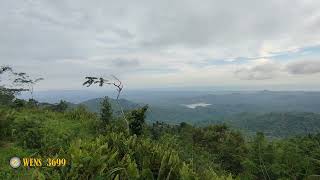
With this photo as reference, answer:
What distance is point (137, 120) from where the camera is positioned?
19734 millimetres

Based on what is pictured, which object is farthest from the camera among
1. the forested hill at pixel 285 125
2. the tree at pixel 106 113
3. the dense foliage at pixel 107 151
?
the forested hill at pixel 285 125

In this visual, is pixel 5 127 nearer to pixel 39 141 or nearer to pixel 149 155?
pixel 39 141

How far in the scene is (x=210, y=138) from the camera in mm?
46906

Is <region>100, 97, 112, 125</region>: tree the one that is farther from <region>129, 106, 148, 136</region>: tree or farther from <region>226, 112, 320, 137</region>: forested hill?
<region>226, 112, 320, 137</region>: forested hill

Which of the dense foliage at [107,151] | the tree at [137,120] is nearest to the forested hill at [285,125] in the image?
the dense foliage at [107,151]

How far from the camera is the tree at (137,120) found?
64.1 ft

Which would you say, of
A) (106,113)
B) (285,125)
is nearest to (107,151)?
(106,113)

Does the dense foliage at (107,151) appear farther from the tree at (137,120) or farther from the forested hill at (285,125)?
the forested hill at (285,125)

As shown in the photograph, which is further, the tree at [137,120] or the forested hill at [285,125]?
the forested hill at [285,125]

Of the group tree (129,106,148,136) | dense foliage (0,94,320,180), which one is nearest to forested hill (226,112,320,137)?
dense foliage (0,94,320,180)

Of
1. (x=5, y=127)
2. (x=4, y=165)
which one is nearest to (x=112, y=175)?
(x=4, y=165)

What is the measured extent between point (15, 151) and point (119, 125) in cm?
819

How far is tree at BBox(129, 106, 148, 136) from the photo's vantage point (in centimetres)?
1953

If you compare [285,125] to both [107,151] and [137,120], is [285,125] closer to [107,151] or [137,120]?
[137,120]
